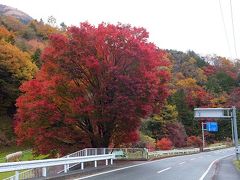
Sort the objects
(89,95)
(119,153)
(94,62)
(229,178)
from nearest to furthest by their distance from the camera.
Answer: (229,178)
(94,62)
(89,95)
(119,153)

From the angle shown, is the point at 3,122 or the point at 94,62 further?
the point at 3,122

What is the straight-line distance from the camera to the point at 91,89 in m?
28.0

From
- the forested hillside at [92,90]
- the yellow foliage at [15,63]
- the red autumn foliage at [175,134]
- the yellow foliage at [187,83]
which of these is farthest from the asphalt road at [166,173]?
the yellow foliage at [187,83]

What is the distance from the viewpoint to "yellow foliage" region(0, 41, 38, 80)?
60875mm

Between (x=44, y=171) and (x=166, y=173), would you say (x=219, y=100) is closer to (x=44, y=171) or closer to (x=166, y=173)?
(x=166, y=173)

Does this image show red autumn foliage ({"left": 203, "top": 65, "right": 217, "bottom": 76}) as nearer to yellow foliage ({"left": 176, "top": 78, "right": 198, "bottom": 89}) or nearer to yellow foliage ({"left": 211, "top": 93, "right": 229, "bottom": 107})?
yellow foliage ({"left": 176, "top": 78, "right": 198, "bottom": 89})

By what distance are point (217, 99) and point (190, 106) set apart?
705 centimetres

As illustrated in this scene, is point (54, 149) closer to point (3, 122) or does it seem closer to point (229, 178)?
point (229, 178)

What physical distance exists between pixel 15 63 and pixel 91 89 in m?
37.0

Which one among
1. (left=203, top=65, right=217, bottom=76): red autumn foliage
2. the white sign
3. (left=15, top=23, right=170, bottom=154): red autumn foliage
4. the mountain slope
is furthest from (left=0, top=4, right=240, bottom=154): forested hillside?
the mountain slope

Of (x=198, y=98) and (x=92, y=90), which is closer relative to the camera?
(x=92, y=90)

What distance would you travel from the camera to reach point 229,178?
17391mm

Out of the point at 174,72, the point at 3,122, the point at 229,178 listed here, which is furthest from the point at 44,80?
the point at 174,72

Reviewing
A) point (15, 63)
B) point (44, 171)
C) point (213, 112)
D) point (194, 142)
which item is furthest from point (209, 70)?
point (44, 171)
